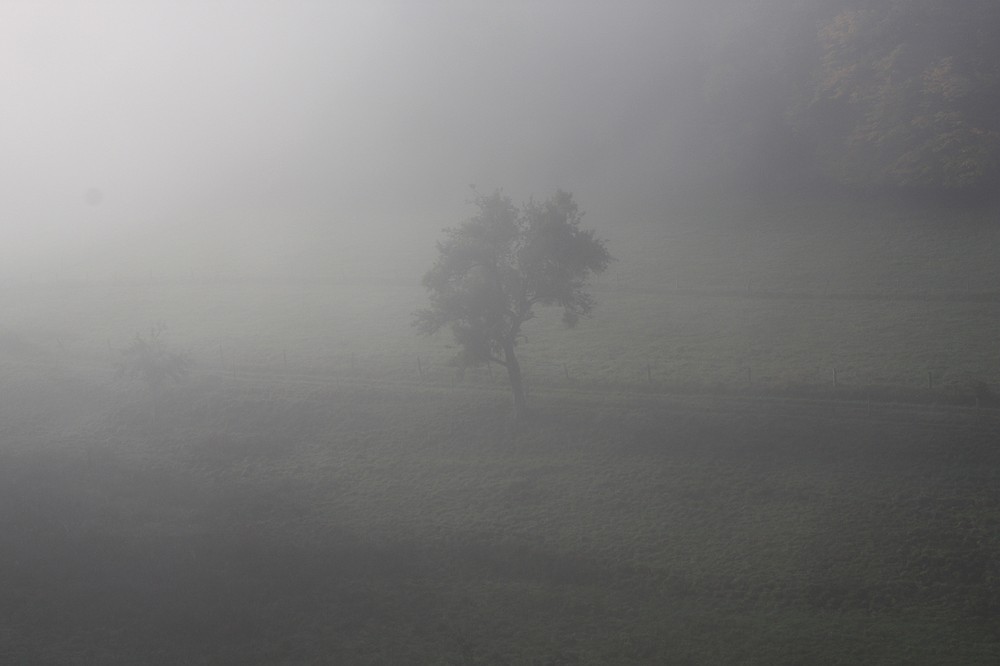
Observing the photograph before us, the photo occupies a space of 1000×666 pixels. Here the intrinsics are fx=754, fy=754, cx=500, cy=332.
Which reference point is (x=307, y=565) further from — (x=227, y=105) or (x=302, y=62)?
(x=302, y=62)

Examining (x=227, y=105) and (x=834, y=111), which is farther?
(x=227, y=105)

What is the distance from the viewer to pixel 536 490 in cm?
3109

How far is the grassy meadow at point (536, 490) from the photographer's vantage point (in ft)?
72.4

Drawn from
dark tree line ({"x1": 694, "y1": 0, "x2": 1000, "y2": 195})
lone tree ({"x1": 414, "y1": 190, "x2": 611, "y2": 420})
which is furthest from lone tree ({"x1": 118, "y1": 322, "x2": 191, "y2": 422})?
dark tree line ({"x1": 694, "y1": 0, "x2": 1000, "y2": 195})

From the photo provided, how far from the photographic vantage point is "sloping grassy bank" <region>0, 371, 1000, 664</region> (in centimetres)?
2161

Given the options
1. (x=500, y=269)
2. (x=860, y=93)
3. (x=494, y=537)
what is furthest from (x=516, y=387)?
(x=860, y=93)

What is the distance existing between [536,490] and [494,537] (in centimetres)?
388

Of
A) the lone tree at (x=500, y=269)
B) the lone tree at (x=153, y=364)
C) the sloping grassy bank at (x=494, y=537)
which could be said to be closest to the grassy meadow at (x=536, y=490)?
the sloping grassy bank at (x=494, y=537)

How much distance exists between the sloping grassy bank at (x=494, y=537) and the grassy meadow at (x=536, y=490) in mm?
119

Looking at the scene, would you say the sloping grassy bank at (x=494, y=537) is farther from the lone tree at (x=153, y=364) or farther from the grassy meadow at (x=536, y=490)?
the lone tree at (x=153, y=364)

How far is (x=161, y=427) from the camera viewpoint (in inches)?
1549

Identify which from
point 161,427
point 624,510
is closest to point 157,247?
point 161,427

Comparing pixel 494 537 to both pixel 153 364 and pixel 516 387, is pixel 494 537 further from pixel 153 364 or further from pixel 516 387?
pixel 153 364

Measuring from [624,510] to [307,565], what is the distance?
11978 millimetres
